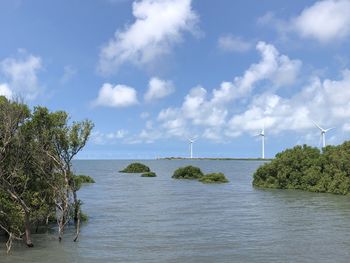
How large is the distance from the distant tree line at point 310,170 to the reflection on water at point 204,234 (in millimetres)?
12400

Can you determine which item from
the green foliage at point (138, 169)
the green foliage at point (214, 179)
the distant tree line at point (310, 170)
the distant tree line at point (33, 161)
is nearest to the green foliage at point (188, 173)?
the green foliage at point (214, 179)

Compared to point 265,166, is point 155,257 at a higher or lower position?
lower

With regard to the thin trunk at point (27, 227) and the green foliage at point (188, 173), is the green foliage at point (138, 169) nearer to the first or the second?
the green foliage at point (188, 173)

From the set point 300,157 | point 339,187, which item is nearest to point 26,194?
point 339,187

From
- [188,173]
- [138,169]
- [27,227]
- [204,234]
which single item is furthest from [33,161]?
[138,169]

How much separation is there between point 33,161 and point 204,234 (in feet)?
48.7

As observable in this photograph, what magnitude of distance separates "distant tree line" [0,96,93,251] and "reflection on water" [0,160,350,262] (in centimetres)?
208

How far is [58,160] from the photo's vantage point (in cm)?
3241

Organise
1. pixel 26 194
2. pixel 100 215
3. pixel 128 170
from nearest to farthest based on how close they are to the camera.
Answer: pixel 26 194
pixel 100 215
pixel 128 170

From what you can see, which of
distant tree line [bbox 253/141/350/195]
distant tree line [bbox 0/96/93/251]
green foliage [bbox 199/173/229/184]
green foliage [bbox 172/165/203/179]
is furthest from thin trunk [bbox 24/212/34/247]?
green foliage [bbox 172/165/203/179]

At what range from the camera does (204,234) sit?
37562 millimetres

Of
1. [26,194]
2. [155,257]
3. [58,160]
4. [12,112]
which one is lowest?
[155,257]

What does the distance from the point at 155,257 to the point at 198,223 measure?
14794 millimetres

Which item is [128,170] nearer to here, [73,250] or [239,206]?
[239,206]
